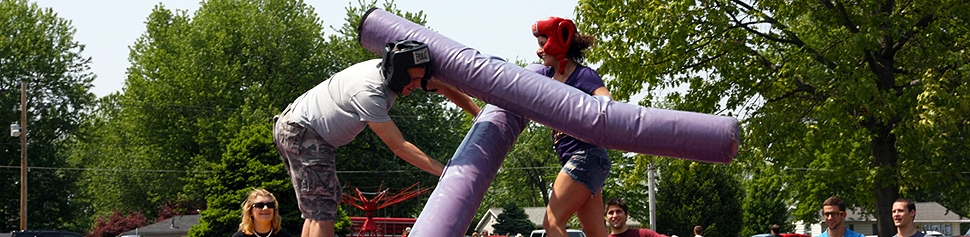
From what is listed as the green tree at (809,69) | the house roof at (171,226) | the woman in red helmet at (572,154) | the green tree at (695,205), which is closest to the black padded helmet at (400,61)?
the woman in red helmet at (572,154)

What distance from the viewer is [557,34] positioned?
6.81 metres

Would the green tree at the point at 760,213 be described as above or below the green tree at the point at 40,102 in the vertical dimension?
below

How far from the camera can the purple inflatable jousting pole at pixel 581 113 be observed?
19.7 feet

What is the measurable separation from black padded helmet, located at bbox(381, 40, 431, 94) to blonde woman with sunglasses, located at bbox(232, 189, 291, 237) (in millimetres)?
1260

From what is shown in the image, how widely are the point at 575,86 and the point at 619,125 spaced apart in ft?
2.40

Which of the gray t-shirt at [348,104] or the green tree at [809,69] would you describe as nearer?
the gray t-shirt at [348,104]

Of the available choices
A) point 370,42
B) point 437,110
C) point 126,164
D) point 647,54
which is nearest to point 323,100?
point 370,42

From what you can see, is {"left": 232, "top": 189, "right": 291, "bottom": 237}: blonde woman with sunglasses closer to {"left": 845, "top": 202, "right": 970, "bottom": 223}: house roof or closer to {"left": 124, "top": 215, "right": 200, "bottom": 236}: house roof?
{"left": 124, "top": 215, "right": 200, "bottom": 236}: house roof

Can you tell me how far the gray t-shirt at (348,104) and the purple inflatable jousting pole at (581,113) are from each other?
1.34 ft

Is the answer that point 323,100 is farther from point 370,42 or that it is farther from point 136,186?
point 136,186

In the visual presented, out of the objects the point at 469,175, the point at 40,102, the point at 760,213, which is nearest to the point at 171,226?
the point at 40,102

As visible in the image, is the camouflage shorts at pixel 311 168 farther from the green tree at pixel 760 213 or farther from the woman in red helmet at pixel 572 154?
the green tree at pixel 760 213

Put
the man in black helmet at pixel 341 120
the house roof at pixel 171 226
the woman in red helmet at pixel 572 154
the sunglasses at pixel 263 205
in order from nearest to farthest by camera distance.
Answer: the man in black helmet at pixel 341 120, the woman in red helmet at pixel 572 154, the sunglasses at pixel 263 205, the house roof at pixel 171 226

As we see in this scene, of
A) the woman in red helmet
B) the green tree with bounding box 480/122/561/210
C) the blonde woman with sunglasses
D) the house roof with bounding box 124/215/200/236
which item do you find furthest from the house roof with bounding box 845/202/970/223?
the blonde woman with sunglasses
